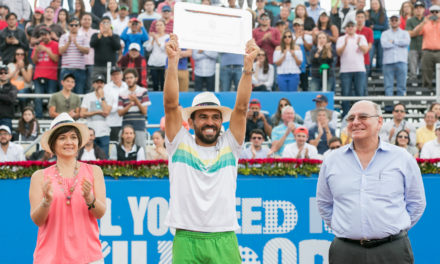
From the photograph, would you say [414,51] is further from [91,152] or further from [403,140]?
[91,152]

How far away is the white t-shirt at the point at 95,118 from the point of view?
1344cm

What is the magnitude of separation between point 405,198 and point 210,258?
1.73m

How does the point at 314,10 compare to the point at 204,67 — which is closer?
the point at 204,67

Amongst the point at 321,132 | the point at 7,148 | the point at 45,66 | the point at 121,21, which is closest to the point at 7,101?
the point at 45,66

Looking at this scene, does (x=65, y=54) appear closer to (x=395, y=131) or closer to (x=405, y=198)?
(x=395, y=131)

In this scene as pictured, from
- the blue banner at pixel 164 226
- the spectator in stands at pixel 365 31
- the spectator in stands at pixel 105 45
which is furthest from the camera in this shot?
the spectator in stands at pixel 365 31

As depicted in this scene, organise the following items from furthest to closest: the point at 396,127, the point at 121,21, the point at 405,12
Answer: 1. the point at 405,12
2. the point at 121,21
3. the point at 396,127

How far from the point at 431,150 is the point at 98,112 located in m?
5.88

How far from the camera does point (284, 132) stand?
1305 centimetres

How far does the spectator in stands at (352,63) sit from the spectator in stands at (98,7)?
238 inches

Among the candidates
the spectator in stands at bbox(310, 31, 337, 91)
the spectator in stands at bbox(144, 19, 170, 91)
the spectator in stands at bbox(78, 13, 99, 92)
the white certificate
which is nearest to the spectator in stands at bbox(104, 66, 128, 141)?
the spectator in stands at bbox(78, 13, 99, 92)

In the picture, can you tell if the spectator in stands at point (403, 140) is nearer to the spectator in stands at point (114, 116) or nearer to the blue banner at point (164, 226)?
the blue banner at point (164, 226)

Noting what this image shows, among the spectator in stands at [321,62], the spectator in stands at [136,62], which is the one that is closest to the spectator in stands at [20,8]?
the spectator in stands at [136,62]

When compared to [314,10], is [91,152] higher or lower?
lower
